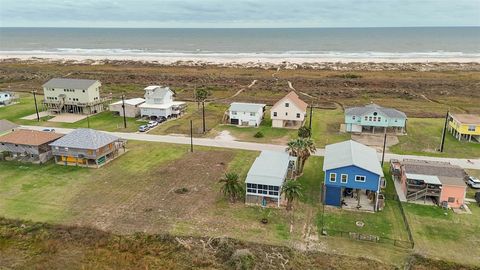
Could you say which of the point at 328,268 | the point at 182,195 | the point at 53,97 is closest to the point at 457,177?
the point at 328,268

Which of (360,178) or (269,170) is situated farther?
(269,170)

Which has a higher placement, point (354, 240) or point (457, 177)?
point (457, 177)

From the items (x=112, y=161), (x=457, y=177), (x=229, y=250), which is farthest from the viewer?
(x=112, y=161)

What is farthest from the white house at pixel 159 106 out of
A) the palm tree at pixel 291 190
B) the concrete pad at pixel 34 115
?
the palm tree at pixel 291 190

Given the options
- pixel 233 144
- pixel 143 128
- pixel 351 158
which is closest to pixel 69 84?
pixel 143 128

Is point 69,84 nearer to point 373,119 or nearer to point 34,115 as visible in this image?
point 34,115

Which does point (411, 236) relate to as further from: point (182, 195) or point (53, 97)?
point (53, 97)

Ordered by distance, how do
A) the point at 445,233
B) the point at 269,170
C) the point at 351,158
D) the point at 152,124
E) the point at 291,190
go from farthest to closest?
1. the point at 152,124
2. the point at 269,170
3. the point at 351,158
4. the point at 291,190
5. the point at 445,233
